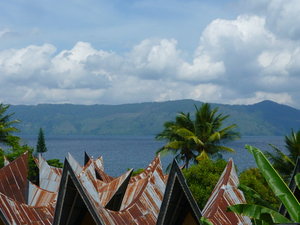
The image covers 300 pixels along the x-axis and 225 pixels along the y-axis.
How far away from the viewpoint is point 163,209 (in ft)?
40.9

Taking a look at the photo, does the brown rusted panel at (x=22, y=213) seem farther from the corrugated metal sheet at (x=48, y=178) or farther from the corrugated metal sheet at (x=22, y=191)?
the corrugated metal sheet at (x=48, y=178)

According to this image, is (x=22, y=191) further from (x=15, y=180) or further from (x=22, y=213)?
(x=22, y=213)

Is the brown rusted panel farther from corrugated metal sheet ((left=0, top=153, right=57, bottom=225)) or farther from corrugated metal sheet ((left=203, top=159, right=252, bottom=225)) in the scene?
corrugated metal sheet ((left=203, top=159, right=252, bottom=225))

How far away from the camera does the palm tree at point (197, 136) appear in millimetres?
36906

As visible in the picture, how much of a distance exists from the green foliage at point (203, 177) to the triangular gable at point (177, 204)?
1303 cm

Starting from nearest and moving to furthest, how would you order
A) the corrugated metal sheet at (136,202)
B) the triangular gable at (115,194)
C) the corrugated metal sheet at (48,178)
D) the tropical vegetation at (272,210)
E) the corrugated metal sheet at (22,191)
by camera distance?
1. the tropical vegetation at (272,210)
2. the corrugated metal sheet at (136,202)
3. the corrugated metal sheet at (22,191)
4. the triangular gable at (115,194)
5. the corrugated metal sheet at (48,178)

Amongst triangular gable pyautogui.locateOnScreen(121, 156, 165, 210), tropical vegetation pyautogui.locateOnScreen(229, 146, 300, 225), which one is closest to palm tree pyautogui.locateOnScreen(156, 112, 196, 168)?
triangular gable pyautogui.locateOnScreen(121, 156, 165, 210)

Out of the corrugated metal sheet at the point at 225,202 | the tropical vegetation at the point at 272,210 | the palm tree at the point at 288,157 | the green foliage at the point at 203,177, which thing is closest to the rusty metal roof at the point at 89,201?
the corrugated metal sheet at the point at 225,202

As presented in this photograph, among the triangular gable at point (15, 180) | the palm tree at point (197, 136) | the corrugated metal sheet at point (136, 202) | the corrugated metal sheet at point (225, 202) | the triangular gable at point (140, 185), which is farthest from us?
the palm tree at point (197, 136)

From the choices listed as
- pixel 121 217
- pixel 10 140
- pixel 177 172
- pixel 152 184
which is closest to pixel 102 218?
pixel 121 217

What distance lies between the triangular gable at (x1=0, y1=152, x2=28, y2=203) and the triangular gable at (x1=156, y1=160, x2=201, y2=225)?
770cm

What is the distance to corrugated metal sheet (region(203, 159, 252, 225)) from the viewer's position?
13.5 meters

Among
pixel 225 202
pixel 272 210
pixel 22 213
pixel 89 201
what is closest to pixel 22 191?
pixel 22 213

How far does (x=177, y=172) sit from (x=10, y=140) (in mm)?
39060
